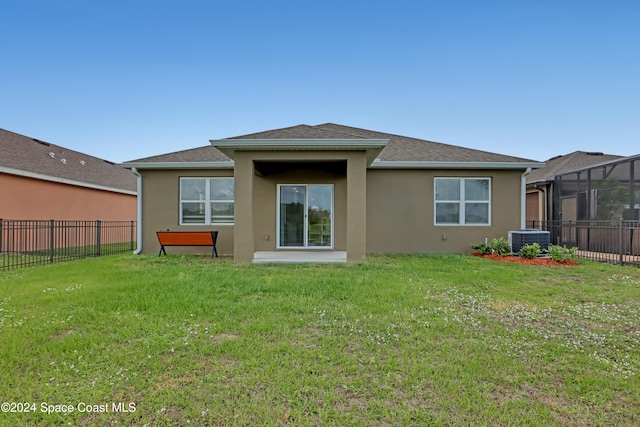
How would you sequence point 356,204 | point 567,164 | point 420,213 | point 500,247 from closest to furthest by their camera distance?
point 356,204 → point 500,247 → point 420,213 → point 567,164

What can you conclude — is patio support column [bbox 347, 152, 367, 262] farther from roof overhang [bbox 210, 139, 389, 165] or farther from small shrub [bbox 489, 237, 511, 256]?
small shrub [bbox 489, 237, 511, 256]

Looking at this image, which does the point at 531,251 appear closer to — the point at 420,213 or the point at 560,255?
the point at 560,255

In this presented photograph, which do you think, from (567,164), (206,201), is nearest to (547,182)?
(567,164)

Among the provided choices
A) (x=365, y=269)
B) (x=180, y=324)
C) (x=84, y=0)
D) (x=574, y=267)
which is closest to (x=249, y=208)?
(x=365, y=269)

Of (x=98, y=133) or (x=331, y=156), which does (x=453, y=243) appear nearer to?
(x=331, y=156)

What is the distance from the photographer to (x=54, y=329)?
11.6ft

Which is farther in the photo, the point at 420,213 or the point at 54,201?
the point at 54,201

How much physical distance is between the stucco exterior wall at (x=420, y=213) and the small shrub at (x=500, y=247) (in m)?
0.57

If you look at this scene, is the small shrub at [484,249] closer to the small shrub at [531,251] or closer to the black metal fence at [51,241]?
the small shrub at [531,251]

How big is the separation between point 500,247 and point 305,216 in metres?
6.14

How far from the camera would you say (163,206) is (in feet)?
32.6

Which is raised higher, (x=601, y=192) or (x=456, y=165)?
(x=456, y=165)

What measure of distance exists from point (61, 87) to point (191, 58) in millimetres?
6161

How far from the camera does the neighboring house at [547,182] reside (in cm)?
1249
